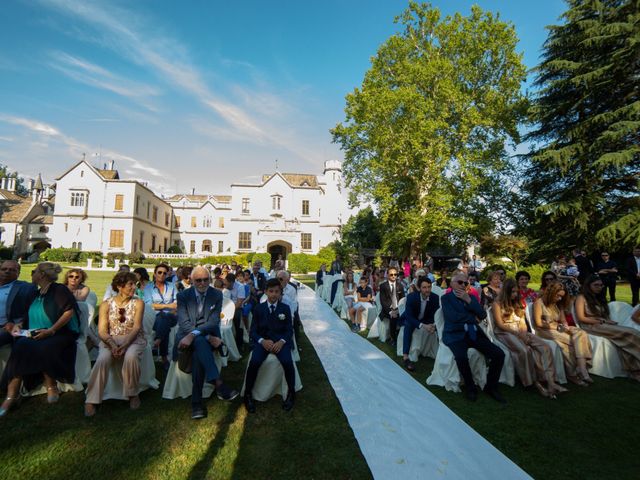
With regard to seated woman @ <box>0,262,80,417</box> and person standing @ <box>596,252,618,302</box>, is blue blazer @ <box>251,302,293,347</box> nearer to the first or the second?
seated woman @ <box>0,262,80,417</box>

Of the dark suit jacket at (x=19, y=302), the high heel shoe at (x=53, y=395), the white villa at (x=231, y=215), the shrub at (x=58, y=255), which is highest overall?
the white villa at (x=231, y=215)

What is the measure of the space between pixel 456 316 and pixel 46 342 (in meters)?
5.34

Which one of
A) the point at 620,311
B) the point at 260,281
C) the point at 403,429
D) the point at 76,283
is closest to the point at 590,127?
the point at 620,311

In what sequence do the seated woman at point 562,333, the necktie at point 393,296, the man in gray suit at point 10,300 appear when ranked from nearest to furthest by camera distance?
the man in gray suit at point 10,300 → the seated woman at point 562,333 → the necktie at point 393,296

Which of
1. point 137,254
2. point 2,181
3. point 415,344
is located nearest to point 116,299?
point 415,344

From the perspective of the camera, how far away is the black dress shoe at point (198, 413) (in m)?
3.72

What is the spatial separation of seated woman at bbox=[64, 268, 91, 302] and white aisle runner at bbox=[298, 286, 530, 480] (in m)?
4.11

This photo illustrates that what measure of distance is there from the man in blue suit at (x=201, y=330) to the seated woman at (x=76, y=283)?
2185mm

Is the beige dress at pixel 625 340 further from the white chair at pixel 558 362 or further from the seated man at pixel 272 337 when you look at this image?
the seated man at pixel 272 337

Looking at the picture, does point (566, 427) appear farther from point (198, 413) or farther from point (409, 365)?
point (198, 413)

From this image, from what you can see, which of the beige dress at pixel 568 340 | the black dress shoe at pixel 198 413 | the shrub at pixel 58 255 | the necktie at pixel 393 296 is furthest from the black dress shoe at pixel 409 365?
the shrub at pixel 58 255

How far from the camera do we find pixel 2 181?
2283 inches

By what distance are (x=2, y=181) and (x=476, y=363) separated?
80004 millimetres

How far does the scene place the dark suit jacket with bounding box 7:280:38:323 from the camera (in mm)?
4066
